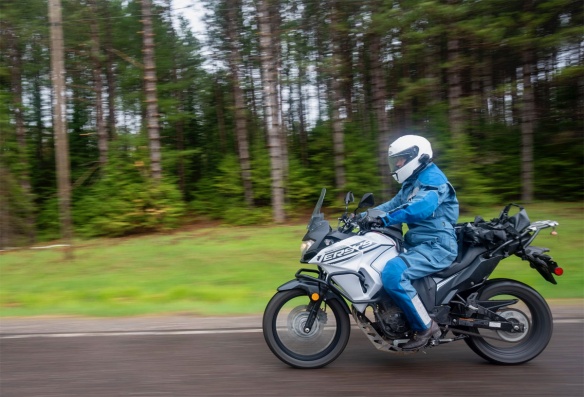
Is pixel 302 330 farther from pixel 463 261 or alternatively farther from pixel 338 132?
pixel 338 132

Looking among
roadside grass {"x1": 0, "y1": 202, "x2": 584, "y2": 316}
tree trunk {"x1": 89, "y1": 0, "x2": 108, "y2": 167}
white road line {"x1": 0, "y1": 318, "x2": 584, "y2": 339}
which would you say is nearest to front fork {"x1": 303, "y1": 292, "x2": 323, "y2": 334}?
white road line {"x1": 0, "y1": 318, "x2": 584, "y2": 339}

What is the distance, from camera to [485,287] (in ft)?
16.5

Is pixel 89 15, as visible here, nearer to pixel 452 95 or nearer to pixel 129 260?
pixel 129 260

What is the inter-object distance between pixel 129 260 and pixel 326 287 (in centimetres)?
797

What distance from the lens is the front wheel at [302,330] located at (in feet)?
16.4

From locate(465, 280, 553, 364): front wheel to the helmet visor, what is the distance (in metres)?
1.40

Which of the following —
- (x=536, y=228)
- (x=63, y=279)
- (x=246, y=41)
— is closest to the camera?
(x=536, y=228)

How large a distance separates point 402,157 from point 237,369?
8.30 ft

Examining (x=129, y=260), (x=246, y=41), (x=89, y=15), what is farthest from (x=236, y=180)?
(x=129, y=260)

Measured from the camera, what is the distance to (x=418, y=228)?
500 centimetres

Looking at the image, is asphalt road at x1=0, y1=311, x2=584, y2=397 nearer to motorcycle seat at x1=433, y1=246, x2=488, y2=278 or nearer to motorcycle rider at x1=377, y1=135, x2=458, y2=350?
motorcycle rider at x1=377, y1=135, x2=458, y2=350

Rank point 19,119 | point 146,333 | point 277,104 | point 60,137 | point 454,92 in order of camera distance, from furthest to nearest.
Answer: point 19,119 → point 277,104 → point 454,92 → point 60,137 → point 146,333

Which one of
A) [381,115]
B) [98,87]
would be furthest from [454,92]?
[98,87]

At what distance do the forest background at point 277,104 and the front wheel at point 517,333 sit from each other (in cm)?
1191
